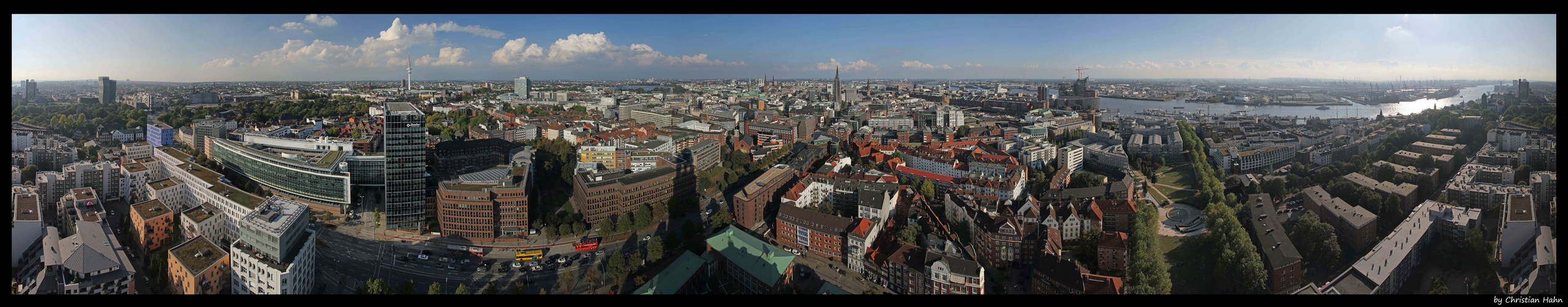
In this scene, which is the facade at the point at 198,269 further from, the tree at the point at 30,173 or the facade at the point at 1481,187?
the facade at the point at 1481,187

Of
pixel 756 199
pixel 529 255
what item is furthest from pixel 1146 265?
pixel 529 255

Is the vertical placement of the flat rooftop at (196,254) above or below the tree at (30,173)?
below

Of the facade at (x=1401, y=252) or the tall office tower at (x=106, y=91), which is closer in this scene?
the facade at (x=1401, y=252)

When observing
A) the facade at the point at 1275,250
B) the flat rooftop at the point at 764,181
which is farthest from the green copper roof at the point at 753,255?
the facade at the point at 1275,250

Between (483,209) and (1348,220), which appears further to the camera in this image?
(483,209)

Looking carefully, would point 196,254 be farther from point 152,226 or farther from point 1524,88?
point 1524,88

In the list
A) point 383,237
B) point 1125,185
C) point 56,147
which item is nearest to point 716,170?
point 383,237
